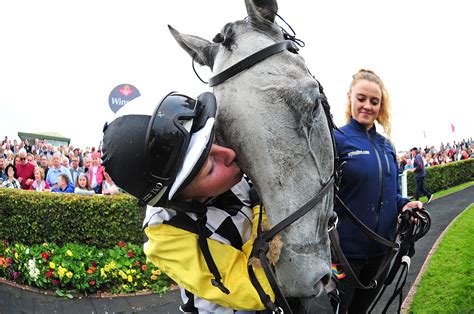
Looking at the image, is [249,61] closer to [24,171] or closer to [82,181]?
[82,181]

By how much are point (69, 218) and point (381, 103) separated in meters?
6.66

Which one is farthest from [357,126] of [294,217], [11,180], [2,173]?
[2,173]

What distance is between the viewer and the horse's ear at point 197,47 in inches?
73.6

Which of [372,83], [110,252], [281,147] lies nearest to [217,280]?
[281,147]

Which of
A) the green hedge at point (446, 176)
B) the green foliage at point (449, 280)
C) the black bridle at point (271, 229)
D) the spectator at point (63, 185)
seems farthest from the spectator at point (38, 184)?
the green hedge at point (446, 176)

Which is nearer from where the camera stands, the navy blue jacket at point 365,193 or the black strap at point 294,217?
the black strap at point 294,217

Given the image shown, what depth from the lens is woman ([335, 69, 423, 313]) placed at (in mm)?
2898

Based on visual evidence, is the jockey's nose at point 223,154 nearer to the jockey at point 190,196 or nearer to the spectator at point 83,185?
the jockey at point 190,196

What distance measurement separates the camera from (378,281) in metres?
2.89

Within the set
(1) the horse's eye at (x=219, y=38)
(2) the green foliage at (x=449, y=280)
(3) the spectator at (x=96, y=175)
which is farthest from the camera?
(3) the spectator at (x=96, y=175)

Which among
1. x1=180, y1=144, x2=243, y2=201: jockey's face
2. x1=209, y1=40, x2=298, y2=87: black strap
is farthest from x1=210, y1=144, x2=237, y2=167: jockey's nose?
x1=209, y1=40, x2=298, y2=87: black strap

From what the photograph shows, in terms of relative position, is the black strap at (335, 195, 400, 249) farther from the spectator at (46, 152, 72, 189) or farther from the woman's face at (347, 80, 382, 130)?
the spectator at (46, 152, 72, 189)

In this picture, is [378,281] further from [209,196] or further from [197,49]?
[197,49]

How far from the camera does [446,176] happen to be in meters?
19.1
